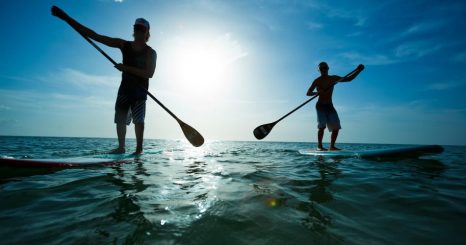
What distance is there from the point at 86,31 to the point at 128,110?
1764 mm

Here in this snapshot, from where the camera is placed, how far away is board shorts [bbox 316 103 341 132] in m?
7.90

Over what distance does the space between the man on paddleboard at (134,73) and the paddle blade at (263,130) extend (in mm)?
4049

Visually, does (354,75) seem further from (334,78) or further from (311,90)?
(311,90)

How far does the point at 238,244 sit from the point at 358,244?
0.76 m

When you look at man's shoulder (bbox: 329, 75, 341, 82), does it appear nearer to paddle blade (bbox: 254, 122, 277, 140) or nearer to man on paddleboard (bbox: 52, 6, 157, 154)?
paddle blade (bbox: 254, 122, 277, 140)

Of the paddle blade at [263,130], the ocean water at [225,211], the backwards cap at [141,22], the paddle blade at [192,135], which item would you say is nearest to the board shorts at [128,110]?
the paddle blade at [192,135]

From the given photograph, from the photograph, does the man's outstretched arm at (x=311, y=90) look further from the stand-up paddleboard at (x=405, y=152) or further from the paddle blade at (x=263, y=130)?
the stand-up paddleboard at (x=405, y=152)

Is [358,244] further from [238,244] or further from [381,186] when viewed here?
[381,186]

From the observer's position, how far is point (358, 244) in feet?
4.84

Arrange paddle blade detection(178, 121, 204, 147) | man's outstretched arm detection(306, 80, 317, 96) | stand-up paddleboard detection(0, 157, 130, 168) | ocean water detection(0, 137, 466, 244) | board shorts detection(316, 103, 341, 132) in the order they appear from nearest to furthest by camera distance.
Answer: ocean water detection(0, 137, 466, 244), stand-up paddleboard detection(0, 157, 130, 168), paddle blade detection(178, 121, 204, 147), board shorts detection(316, 103, 341, 132), man's outstretched arm detection(306, 80, 317, 96)

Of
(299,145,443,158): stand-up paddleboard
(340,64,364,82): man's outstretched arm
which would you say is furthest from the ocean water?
(340,64,364,82): man's outstretched arm

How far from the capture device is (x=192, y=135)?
5.58m

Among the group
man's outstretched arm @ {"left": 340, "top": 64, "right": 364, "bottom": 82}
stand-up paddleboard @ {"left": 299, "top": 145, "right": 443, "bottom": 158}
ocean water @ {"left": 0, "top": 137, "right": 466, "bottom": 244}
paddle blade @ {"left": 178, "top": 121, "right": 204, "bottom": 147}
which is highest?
man's outstretched arm @ {"left": 340, "top": 64, "right": 364, "bottom": 82}

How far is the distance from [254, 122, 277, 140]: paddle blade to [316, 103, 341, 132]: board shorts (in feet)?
5.31
